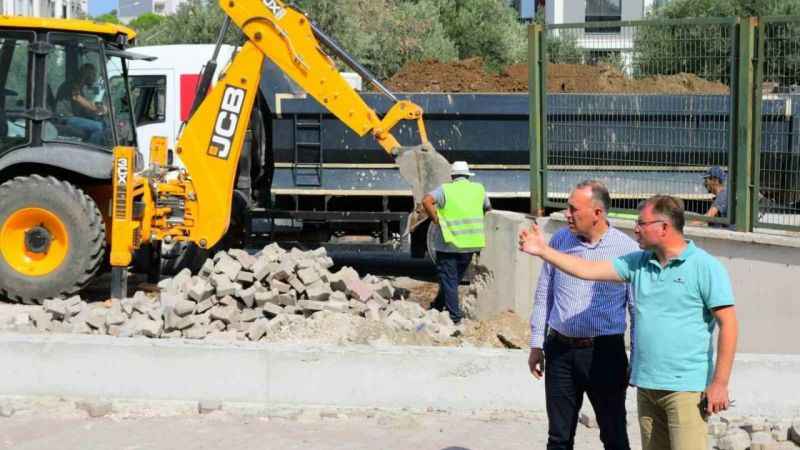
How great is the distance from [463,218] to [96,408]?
421cm

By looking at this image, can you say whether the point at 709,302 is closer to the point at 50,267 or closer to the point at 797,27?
the point at 797,27

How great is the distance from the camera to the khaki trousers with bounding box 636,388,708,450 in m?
4.88

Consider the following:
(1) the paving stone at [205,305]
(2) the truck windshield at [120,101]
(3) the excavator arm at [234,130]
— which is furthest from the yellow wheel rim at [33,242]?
(1) the paving stone at [205,305]

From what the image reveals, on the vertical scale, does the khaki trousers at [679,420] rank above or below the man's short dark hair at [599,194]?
below

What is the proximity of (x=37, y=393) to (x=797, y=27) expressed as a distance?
5.68 meters

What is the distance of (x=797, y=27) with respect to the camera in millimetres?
8281

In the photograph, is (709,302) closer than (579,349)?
Yes

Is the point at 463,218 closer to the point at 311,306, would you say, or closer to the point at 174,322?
the point at 311,306

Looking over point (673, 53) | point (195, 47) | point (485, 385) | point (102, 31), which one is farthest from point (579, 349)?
point (195, 47)

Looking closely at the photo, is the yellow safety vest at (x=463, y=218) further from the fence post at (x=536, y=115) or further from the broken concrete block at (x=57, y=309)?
the broken concrete block at (x=57, y=309)

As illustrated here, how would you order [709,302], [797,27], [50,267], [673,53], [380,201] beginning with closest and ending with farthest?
[709,302] < [797,27] < [673,53] < [50,267] < [380,201]

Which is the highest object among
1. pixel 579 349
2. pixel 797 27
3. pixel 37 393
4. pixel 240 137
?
pixel 797 27

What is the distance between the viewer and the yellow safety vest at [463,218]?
10523mm

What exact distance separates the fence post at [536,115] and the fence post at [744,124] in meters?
1.92
